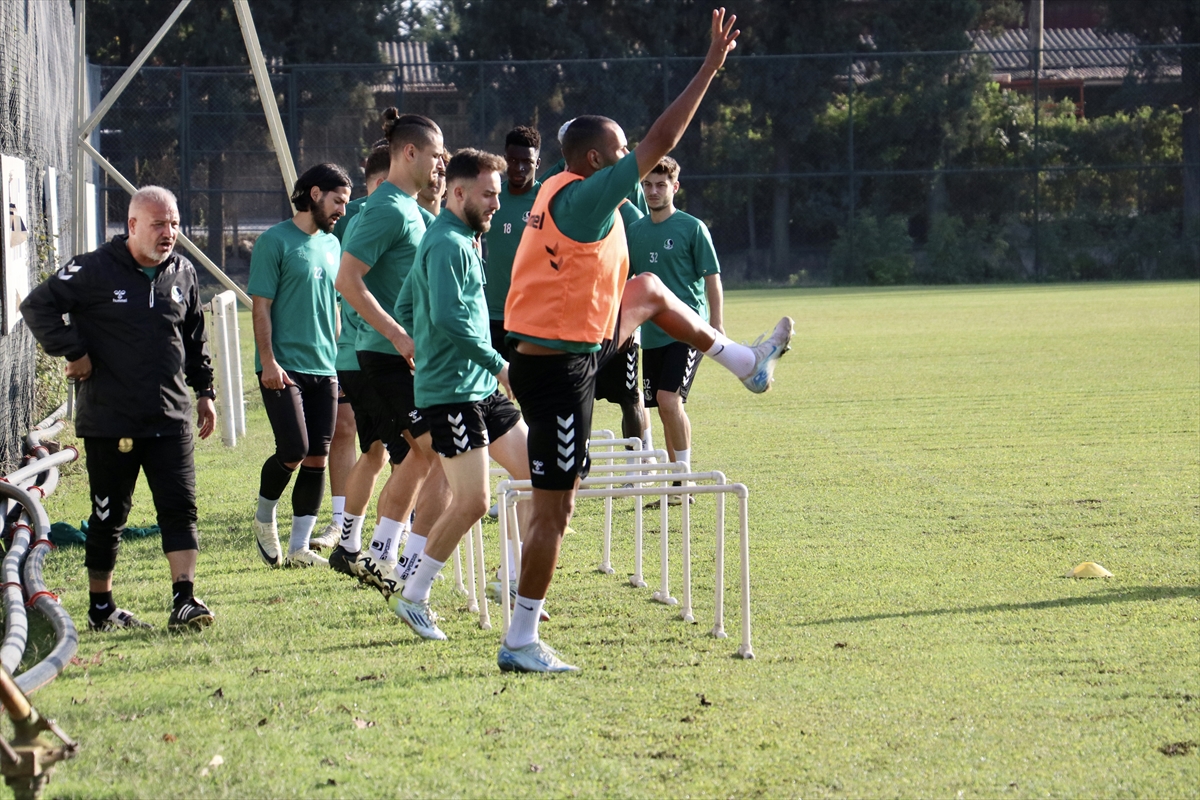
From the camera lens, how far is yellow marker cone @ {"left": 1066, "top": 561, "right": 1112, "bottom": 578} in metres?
6.68

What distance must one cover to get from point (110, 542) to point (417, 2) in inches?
1556

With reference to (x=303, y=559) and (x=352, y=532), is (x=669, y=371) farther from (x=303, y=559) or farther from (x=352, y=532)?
(x=303, y=559)

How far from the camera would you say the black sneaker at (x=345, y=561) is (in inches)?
275

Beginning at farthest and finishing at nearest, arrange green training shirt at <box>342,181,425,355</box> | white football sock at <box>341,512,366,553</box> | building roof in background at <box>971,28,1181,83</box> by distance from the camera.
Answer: building roof in background at <box>971,28,1181,83</box>
white football sock at <box>341,512,366,553</box>
green training shirt at <box>342,181,425,355</box>

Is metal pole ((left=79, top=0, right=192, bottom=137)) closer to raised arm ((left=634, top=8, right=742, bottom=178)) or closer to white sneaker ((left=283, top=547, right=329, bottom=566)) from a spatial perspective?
white sneaker ((left=283, top=547, right=329, bottom=566))

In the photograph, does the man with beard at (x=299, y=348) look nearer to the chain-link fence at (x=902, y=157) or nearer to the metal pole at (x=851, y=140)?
the chain-link fence at (x=902, y=157)

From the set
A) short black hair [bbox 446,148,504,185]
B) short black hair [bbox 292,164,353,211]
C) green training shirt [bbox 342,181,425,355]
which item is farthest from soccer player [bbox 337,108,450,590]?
short black hair [bbox 292,164,353,211]

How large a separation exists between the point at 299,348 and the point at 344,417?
99 cm

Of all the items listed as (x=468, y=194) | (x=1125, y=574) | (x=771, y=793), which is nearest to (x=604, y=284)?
(x=468, y=194)

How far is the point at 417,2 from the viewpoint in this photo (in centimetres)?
4325

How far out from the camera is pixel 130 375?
5918 millimetres

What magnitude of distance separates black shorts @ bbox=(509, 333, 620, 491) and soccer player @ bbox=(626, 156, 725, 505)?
4.11 metres

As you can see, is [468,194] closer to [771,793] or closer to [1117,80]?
[771,793]

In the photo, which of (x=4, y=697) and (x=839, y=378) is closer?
(x=4, y=697)
